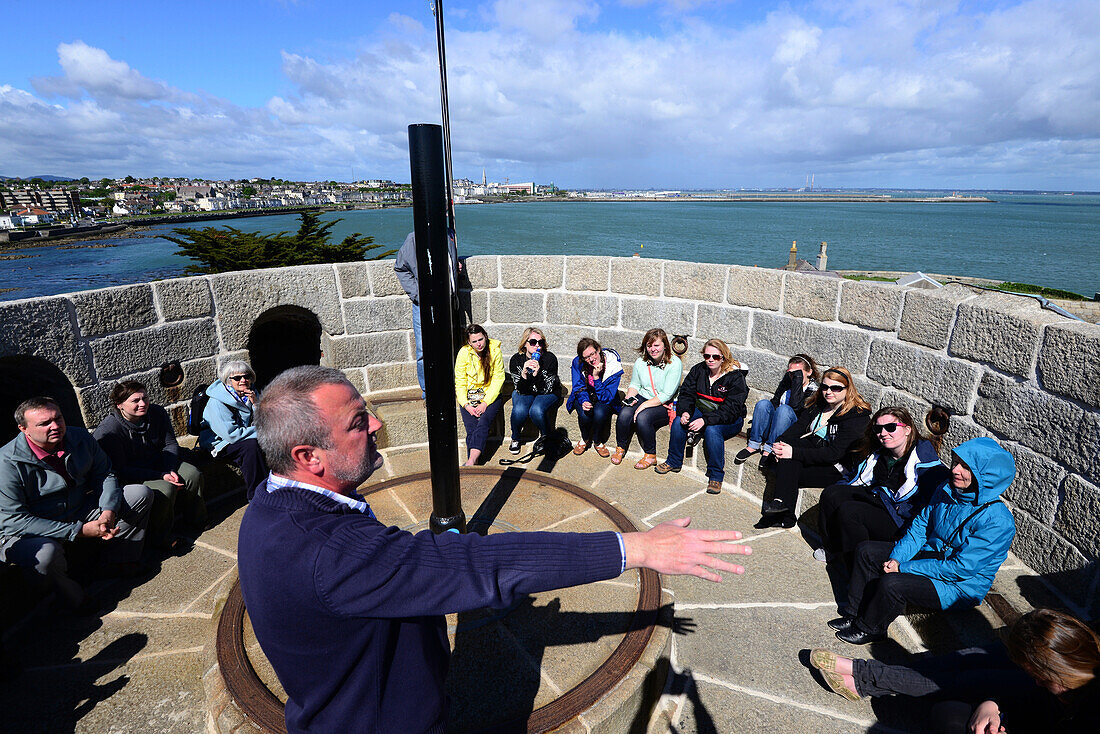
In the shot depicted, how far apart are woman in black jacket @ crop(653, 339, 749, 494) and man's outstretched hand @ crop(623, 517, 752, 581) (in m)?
3.15

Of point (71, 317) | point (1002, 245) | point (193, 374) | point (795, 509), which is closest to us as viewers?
point (71, 317)

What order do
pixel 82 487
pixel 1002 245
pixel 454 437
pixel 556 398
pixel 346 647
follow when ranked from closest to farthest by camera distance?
pixel 346 647
pixel 454 437
pixel 82 487
pixel 556 398
pixel 1002 245

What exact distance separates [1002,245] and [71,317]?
94.7 m

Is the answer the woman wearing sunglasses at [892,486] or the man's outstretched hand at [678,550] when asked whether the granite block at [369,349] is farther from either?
the man's outstretched hand at [678,550]

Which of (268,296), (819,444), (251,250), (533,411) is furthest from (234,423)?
(251,250)

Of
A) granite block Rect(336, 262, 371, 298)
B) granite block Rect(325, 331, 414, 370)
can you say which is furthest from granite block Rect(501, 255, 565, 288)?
granite block Rect(336, 262, 371, 298)

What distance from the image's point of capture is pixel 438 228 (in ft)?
8.32

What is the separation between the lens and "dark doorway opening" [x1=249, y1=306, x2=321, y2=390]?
5926 millimetres

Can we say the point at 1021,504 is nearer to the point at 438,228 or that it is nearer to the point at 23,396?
the point at 438,228

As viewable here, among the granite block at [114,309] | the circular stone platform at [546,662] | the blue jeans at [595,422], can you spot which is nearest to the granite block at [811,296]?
the blue jeans at [595,422]

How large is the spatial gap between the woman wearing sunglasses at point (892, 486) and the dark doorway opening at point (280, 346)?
5.12 m

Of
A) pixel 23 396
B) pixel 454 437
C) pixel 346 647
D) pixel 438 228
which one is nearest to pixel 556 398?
pixel 454 437

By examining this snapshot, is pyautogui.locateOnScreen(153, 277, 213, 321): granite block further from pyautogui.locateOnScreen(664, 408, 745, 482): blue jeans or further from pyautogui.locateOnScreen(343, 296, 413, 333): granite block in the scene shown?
pyautogui.locateOnScreen(664, 408, 745, 482): blue jeans

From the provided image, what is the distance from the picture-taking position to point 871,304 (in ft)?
13.1
